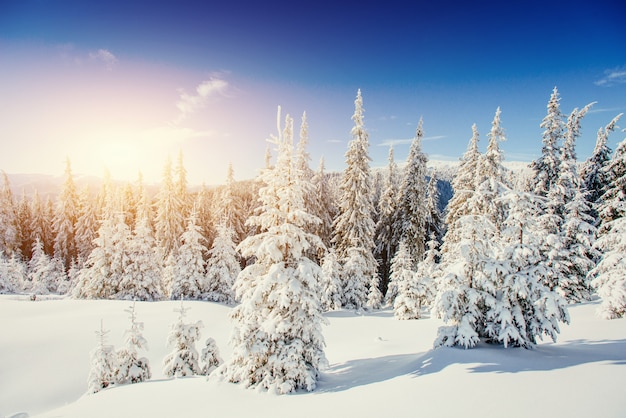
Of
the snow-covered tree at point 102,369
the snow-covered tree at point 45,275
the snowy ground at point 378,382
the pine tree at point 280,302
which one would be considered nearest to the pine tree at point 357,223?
the snowy ground at point 378,382

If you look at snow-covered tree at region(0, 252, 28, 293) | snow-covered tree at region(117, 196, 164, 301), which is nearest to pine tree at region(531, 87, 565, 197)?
snow-covered tree at region(117, 196, 164, 301)

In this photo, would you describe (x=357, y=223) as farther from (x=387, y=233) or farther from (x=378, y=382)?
(x=378, y=382)

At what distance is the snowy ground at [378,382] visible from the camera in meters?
6.71

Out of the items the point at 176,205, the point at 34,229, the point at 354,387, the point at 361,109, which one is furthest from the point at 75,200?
the point at 354,387

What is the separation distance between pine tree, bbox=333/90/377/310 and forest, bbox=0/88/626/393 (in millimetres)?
123

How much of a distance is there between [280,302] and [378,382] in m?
3.61

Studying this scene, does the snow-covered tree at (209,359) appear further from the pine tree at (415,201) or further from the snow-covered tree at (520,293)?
the pine tree at (415,201)

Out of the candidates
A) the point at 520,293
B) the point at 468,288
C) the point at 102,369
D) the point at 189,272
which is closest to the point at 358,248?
the point at 189,272

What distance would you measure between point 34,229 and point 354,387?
69.7 meters

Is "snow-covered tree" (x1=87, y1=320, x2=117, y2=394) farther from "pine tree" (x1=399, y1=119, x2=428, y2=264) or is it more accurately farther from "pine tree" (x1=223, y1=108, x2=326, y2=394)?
"pine tree" (x1=399, y1=119, x2=428, y2=264)

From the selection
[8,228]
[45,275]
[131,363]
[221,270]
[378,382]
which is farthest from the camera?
[8,228]

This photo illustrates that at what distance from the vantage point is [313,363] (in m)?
9.62

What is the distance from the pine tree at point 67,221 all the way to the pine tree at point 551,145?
62.7 metres

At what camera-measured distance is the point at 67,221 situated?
50.9m
